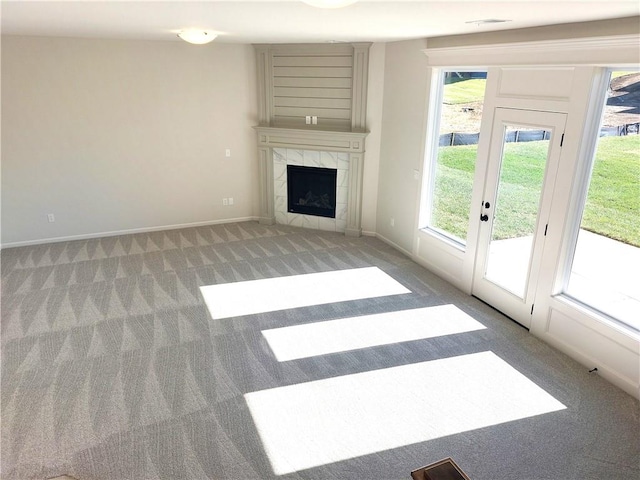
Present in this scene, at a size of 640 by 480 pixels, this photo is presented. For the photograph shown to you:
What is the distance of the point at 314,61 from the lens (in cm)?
609

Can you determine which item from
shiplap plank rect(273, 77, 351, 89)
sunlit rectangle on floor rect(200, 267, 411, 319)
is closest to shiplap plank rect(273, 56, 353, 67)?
shiplap plank rect(273, 77, 351, 89)

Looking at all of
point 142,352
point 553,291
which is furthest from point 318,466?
point 553,291

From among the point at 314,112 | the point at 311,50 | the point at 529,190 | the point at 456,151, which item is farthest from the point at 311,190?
the point at 529,190

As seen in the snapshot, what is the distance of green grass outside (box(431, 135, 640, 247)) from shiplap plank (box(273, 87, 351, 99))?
1759 mm

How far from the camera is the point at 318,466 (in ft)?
8.63

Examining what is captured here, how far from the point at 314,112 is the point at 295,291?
9.41ft

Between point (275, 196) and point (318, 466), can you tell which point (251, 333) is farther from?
point (275, 196)

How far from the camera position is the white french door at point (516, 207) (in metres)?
3.80

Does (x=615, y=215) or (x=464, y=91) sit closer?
(x=615, y=215)

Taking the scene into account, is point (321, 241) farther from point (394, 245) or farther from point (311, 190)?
point (394, 245)

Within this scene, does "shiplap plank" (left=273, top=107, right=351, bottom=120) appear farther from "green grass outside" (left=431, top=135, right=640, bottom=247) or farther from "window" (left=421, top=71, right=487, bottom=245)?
"green grass outside" (left=431, top=135, right=640, bottom=247)

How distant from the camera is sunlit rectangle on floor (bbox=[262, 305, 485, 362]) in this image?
3.81 meters

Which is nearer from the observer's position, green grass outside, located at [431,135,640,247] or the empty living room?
the empty living room

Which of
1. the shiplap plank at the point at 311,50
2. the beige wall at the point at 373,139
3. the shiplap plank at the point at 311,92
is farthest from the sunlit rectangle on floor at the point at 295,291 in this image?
the shiplap plank at the point at 311,50
